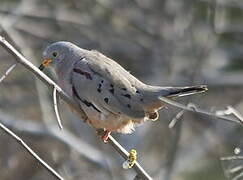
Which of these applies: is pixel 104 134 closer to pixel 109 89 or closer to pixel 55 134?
pixel 109 89

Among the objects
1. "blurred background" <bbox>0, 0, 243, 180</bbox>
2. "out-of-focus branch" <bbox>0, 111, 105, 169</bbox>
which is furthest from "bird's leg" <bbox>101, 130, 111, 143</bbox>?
"blurred background" <bbox>0, 0, 243, 180</bbox>

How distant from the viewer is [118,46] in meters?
8.83

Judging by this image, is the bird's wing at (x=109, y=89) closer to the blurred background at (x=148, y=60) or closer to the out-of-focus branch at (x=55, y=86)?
the out-of-focus branch at (x=55, y=86)

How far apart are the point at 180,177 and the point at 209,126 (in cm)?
69

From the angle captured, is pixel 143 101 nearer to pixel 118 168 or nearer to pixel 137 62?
pixel 118 168

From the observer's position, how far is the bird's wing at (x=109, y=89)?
4.54 meters

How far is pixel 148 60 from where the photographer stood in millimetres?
8812

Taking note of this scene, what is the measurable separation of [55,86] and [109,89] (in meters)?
0.67

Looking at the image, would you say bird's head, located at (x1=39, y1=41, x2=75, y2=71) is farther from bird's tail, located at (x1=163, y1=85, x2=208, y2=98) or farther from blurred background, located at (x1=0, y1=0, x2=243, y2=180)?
blurred background, located at (x1=0, y1=0, x2=243, y2=180)

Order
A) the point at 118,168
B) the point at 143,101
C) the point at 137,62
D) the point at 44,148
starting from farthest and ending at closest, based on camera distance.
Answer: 1. the point at 137,62
2. the point at 44,148
3. the point at 118,168
4. the point at 143,101

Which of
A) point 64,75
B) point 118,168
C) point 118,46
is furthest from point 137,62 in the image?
point 64,75

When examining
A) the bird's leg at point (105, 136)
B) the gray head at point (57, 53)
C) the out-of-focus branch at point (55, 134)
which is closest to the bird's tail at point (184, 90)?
the bird's leg at point (105, 136)

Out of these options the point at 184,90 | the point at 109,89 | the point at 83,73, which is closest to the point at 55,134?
the point at 83,73

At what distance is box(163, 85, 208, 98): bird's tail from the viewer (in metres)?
4.22
